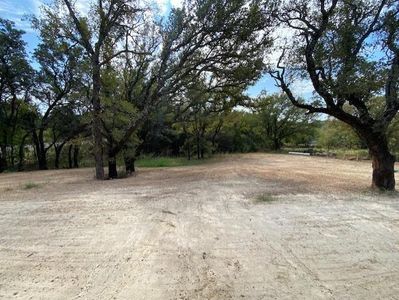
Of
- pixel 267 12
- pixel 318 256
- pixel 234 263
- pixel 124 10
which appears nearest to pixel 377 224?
pixel 318 256

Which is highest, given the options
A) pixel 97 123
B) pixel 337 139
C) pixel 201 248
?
pixel 97 123

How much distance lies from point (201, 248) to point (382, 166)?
5680 mm

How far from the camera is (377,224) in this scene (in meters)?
4.38

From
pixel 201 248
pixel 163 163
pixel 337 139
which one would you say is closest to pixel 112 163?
pixel 163 163

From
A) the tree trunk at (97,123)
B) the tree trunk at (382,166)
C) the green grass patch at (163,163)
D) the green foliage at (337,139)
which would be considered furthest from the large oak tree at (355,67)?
the green foliage at (337,139)

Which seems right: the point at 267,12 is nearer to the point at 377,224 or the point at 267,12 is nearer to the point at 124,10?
the point at 124,10

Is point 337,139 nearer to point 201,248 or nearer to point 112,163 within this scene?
point 112,163

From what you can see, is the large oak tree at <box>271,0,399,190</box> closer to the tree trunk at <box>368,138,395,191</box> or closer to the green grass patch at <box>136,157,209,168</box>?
the tree trunk at <box>368,138,395,191</box>

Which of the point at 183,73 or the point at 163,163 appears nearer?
the point at 183,73

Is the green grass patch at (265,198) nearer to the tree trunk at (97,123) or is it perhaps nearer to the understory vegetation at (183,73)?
the understory vegetation at (183,73)

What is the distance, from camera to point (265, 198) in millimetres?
5938

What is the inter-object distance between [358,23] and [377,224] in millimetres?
5044

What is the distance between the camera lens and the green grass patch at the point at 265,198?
5707 mm

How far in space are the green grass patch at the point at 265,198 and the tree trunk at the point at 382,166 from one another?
2943mm
